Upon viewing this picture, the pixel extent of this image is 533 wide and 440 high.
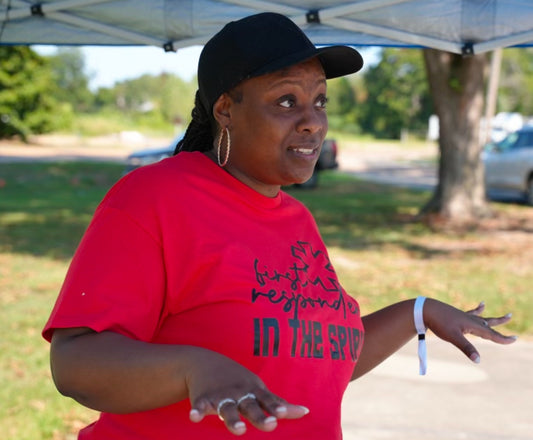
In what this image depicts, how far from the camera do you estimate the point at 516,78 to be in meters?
56.5

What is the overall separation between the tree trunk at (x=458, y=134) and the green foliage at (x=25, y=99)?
2502cm

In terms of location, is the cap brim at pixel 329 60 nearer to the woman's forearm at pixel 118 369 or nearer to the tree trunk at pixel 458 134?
the woman's forearm at pixel 118 369

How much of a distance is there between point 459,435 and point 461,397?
60cm

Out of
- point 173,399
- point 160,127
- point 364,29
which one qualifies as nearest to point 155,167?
point 173,399

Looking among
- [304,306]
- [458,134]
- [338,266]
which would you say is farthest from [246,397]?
[458,134]

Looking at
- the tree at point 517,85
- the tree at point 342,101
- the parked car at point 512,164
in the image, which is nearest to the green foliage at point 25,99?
the parked car at point 512,164

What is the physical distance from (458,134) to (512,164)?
4.70 m

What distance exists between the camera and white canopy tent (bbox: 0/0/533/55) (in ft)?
9.68

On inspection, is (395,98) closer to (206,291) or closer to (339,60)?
(339,60)

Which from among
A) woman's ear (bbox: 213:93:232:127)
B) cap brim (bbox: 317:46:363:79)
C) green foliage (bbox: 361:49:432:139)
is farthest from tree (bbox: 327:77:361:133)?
woman's ear (bbox: 213:93:232:127)

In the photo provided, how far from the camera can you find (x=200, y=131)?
203cm

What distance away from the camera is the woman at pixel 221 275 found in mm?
1484

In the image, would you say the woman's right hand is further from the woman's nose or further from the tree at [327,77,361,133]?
the tree at [327,77,361,133]

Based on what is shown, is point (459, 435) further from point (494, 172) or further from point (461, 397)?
point (494, 172)
